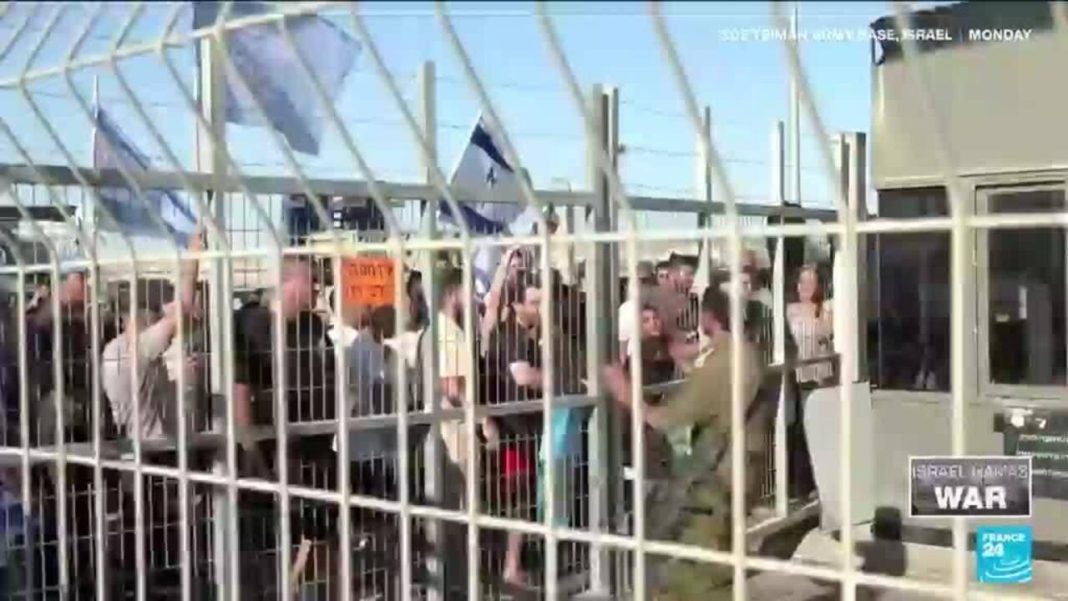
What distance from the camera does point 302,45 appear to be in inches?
145

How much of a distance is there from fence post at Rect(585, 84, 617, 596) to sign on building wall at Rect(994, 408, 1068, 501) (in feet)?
6.02

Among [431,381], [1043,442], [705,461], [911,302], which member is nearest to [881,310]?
[911,302]

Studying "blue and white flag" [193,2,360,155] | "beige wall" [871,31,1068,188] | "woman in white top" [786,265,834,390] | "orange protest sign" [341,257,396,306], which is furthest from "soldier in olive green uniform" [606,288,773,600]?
"woman in white top" [786,265,834,390]

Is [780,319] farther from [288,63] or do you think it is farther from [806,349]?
[288,63]

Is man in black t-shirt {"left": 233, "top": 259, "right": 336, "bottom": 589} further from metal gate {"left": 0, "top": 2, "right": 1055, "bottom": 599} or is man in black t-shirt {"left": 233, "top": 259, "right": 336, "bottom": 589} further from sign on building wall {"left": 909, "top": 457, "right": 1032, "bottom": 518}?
sign on building wall {"left": 909, "top": 457, "right": 1032, "bottom": 518}

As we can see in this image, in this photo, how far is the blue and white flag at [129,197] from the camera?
15.1ft

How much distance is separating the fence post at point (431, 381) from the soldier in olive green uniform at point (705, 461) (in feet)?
3.01

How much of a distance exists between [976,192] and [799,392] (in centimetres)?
202

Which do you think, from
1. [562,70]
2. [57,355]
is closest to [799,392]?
[57,355]

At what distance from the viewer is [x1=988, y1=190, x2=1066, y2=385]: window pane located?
5215 mm

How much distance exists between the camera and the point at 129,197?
4.65 meters

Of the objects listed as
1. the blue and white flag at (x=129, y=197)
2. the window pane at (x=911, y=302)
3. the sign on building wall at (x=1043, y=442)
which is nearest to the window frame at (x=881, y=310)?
the window pane at (x=911, y=302)

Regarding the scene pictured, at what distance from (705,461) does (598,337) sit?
1893 millimetres

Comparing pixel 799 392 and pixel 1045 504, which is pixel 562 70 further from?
pixel 799 392
